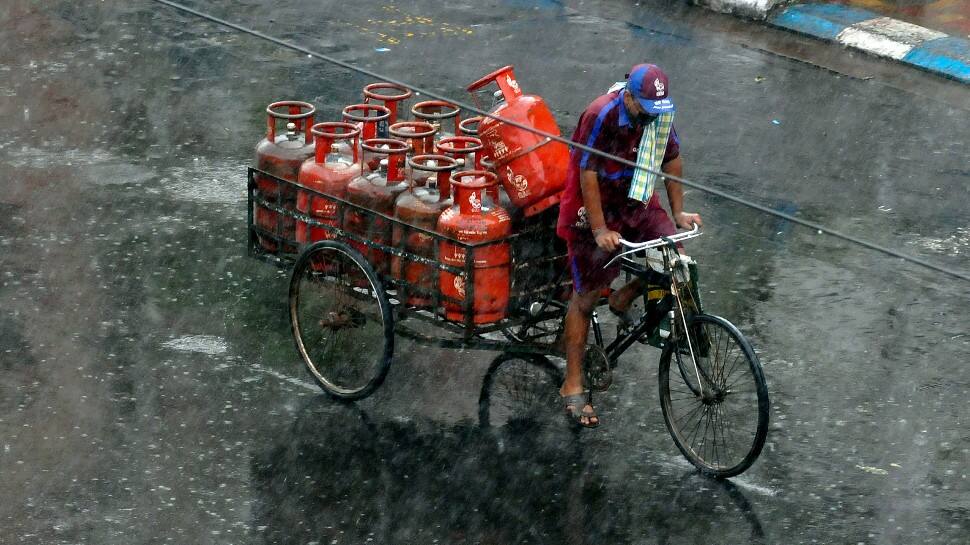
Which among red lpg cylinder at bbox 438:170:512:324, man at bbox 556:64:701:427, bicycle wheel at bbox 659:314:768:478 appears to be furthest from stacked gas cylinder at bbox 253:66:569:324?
bicycle wheel at bbox 659:314:768:478

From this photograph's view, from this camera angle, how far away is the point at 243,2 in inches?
569

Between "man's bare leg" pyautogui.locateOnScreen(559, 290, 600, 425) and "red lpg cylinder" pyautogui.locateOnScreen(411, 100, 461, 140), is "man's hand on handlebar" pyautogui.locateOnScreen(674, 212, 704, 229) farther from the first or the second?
"red lpg cylinder" pyautogui.locateOnScreen(411, 100, 461, 140)

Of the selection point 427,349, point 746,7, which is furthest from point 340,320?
point 746,7

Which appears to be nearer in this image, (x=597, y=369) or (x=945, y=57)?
(x=597, y=369)

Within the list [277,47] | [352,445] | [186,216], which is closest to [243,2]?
[277,47]

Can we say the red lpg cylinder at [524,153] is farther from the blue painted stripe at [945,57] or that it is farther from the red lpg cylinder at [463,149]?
the blue painted stripe at [945,57]

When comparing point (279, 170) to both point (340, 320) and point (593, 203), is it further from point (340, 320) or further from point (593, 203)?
point (593, 203)

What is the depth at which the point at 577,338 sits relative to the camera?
6406 millimetres

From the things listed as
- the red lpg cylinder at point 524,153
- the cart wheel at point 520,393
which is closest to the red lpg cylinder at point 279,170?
the red lpg cylinder at point 524,153

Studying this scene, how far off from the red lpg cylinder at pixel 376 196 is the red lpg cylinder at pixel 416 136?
3.6 inches

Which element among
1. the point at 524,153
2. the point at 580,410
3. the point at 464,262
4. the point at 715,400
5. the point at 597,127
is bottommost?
the point at 580,410

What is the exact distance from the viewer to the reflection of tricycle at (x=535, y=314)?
602 centimetres

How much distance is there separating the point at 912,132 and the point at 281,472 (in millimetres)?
6604

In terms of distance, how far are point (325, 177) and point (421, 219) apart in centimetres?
60
